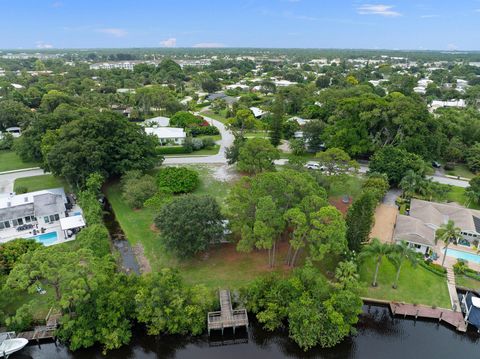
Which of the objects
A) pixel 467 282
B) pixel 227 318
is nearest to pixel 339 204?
pixel 467 282

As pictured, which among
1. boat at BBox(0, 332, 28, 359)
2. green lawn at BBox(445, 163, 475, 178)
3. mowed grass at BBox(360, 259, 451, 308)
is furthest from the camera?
green lawn at BBox(445, 163, 475, 178)

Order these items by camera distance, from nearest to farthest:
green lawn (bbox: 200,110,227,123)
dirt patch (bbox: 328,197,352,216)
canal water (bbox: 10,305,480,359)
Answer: canal water (bbox: 10,305,480,359) < dirt patch (bbox: 328,197,352,216) < green lawn (bbox: 200,110,227,123)

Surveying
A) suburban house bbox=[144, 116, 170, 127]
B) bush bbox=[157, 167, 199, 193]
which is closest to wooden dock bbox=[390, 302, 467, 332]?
bush bbox=[157, 167, 199, 193]

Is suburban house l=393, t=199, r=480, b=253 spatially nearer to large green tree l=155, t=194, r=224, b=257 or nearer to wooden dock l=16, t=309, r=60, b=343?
large green tree l=155, t=194, r=224, b=257

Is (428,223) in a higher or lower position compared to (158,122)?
lower

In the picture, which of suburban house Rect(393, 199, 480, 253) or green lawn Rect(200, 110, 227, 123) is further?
green lawn Rect(200, 110, 227, 123)

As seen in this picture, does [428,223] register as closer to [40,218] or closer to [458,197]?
[458,197]
